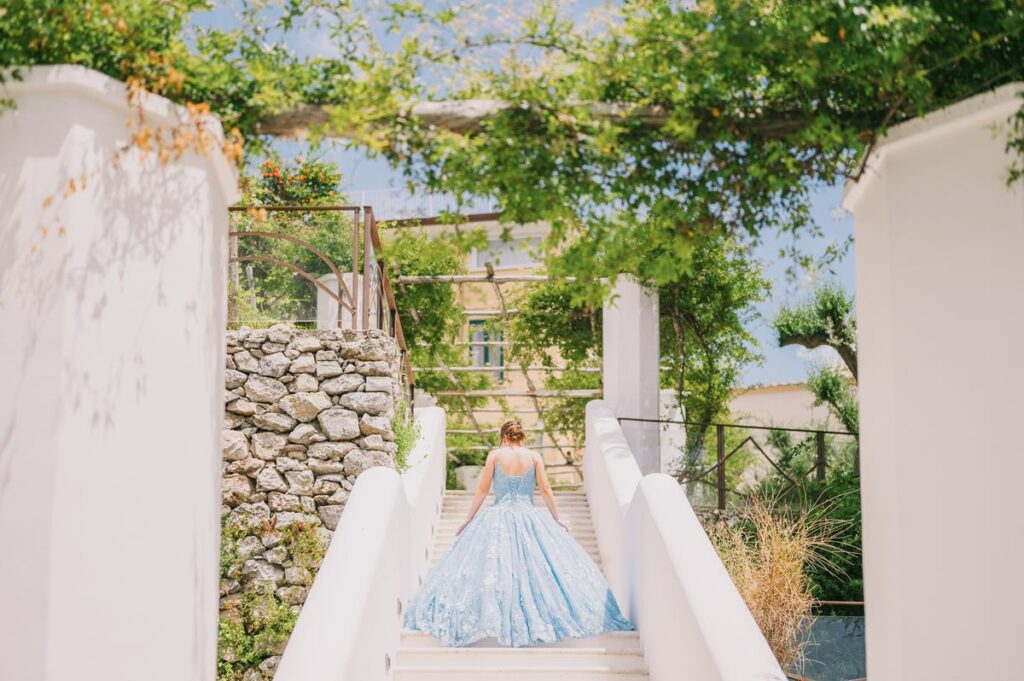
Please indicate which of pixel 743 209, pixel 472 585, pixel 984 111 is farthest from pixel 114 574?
pixel 472 585

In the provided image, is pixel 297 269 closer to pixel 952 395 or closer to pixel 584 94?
pixel 584 94

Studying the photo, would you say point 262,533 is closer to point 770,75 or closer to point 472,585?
point 472,585

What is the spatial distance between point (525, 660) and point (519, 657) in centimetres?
4

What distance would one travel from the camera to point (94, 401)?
3023 millimetres

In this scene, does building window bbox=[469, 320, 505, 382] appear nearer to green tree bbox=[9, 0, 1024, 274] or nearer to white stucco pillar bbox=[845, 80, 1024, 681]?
green tree bbox=[9, 0, 1024, 274]

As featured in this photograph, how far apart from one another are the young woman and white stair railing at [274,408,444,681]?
262mm

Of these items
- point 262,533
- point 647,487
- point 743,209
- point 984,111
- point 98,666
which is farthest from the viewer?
point 262,533

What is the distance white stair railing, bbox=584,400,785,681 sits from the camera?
14.1 feet

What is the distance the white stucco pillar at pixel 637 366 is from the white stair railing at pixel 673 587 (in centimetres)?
244

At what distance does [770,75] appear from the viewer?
132 inches

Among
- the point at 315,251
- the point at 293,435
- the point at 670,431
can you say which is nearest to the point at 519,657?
the point at 293,435

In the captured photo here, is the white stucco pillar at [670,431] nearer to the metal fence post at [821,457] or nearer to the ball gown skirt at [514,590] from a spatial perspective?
the metal fence post at [821,457]

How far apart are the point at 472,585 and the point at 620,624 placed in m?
0.96

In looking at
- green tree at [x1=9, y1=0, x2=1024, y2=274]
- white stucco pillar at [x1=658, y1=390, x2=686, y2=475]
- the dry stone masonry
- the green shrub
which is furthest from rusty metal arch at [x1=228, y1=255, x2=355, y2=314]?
green tree at [x1=9, y1=0, x2=1024, y2=274]
